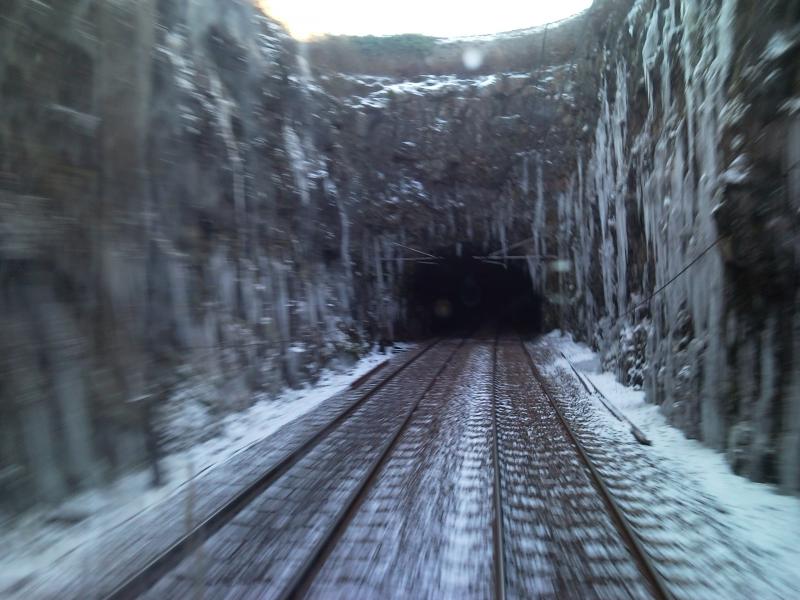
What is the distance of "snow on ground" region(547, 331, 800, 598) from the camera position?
12.4 feet

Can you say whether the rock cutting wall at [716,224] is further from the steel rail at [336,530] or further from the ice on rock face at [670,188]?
the steel rail at [336,530]

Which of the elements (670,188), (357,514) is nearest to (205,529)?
(357,514)

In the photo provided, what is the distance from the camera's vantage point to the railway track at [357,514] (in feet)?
11.5

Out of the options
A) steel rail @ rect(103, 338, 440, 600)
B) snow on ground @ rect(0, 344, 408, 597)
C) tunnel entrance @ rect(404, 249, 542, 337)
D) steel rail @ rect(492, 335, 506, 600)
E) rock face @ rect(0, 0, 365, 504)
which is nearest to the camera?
steel rail @ rect(492, 335, 506, 600)

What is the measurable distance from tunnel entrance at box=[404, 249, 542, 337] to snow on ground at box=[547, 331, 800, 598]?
52.7ft

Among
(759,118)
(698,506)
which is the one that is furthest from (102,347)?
(759,118)

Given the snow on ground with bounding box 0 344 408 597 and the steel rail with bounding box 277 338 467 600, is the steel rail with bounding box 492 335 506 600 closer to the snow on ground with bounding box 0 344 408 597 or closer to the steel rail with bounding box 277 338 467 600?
the steel rail with bounding box 277 338 467 600

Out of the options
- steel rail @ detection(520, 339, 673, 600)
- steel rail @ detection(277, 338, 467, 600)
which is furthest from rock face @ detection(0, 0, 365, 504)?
steel rail @ detection(520, 339, 673, 600)

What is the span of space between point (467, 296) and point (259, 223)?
27820 mm

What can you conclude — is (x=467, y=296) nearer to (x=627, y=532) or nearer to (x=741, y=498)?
(x=741, y=498)

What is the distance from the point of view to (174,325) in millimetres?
6992

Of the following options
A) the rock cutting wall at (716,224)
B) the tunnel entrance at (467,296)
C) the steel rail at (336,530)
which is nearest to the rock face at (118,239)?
the steel rail at (336,530)

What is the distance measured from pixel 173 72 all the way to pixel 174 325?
11.0 feet

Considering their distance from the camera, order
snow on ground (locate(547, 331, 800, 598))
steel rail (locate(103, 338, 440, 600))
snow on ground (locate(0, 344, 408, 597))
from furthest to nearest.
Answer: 1. snow on ground (locate(0, 344, 408, 597))
2. snow on ground (locate(547, 331, 800, 598))
3. steel rail (locate(103, 338, 440, 600))
